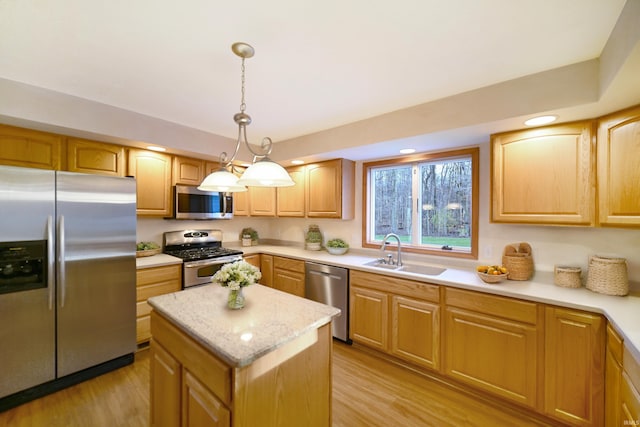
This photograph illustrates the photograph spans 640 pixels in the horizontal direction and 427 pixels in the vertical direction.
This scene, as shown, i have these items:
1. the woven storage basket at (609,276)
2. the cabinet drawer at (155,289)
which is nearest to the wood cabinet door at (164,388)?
the cabinet drawer at (155,289)

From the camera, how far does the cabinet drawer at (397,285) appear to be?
2223 millimetres

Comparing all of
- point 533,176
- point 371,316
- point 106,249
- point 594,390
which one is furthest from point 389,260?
point 106,249

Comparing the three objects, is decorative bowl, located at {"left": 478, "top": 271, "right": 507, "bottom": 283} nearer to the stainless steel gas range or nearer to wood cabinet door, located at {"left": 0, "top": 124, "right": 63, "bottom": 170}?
the stainless steel gas range

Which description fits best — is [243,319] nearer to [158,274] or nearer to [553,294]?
[158,274]

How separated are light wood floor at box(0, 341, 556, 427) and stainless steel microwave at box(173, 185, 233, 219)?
1682 millimetres

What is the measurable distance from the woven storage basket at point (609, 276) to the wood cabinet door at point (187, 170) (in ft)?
12.8

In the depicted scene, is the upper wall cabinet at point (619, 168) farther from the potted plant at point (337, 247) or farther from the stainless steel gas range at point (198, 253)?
the stainless steel gas range at point (198, 253)

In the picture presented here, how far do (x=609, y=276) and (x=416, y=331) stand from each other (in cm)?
140

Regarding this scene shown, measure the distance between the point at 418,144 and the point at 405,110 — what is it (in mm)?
376

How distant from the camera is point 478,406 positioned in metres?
1.96

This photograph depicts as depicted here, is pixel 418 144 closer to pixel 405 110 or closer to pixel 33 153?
pixel 405 110

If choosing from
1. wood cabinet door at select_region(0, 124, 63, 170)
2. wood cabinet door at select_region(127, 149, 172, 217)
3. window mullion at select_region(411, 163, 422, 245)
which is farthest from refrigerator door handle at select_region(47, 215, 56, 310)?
window mullion at select_region(411, 163, 422, 245)

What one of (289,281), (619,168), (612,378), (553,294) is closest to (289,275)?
(289,281)

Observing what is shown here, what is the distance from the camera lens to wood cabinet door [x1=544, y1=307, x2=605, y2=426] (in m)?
1.57
